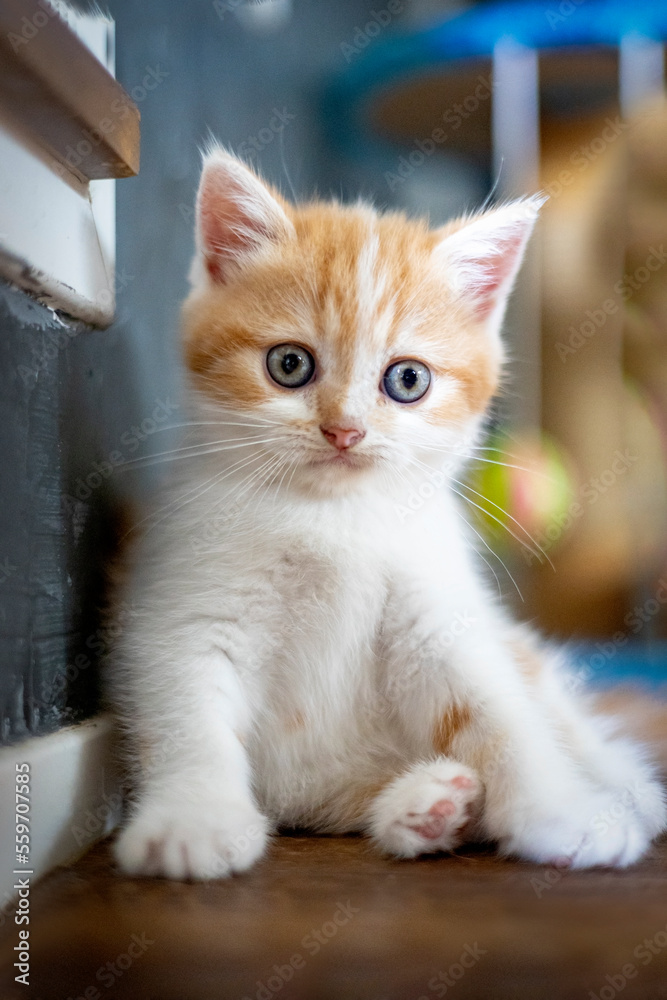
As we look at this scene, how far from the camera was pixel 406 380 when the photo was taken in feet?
3.27

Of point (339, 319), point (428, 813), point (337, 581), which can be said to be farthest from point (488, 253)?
point (428, 813)

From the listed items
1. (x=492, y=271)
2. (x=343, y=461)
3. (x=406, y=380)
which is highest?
(x=492, y=271)

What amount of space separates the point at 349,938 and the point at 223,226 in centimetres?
85

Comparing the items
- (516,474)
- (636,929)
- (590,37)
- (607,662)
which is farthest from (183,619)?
(590,37)

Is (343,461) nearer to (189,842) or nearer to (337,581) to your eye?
(337,581)

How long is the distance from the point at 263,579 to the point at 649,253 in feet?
3.28

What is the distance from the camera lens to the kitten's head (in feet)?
3.10

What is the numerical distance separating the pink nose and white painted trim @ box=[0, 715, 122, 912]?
1.47 ft

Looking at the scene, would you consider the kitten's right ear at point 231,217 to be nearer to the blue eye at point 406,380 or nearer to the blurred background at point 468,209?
the blurred background at point 468,209

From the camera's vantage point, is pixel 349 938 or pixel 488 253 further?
pixel 488 253

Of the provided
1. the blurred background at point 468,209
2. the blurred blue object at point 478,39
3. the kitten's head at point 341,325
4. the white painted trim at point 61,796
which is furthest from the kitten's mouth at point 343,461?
the blurred blue object at point 478,39

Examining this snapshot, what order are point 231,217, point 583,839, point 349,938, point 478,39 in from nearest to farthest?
point 349,938, point 583,839, point 231,217, point 478,39

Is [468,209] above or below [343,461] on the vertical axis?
above

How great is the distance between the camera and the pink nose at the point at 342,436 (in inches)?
35.5
